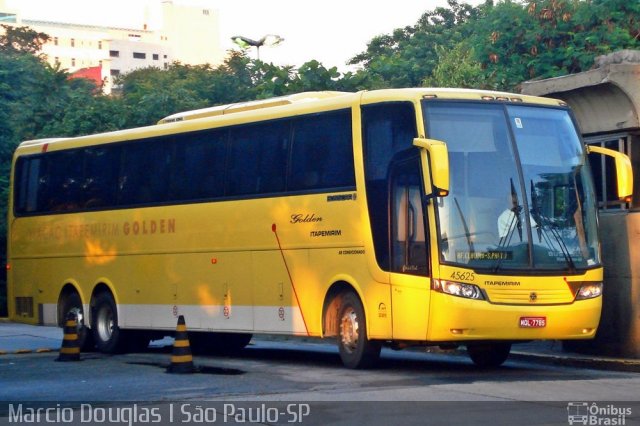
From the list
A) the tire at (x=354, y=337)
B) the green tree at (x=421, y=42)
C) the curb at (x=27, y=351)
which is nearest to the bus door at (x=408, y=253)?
the tire at (x=354, y=337)

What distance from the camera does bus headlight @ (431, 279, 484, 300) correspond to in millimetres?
15102

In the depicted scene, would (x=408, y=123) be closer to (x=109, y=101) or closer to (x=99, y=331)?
(x=99, y=331)

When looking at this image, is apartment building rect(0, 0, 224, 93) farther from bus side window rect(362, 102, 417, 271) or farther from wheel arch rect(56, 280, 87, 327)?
bus side window rect(362, 102, 417, 271)

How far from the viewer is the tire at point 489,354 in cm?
1711

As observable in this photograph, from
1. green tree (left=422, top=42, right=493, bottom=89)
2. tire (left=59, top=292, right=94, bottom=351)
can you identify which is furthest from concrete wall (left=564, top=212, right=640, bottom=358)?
green tree (left=422, top=42, right=493, bottom=89)

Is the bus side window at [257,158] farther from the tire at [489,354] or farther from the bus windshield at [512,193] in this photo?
the tire at [489,354]

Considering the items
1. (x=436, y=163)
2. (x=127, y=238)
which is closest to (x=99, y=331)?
(x=127, y=238)

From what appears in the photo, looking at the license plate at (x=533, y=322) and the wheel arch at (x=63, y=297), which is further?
the wheel arch at (x=63, y=297)

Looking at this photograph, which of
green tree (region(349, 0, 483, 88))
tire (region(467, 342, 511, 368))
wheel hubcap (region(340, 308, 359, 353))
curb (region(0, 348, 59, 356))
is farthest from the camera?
green tree (region(349, 0, 483, 88))

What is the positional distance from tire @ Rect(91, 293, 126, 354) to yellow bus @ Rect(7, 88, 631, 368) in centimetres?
4

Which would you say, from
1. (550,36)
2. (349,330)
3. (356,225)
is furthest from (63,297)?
(550,36)

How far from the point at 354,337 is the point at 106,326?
21.9 ft

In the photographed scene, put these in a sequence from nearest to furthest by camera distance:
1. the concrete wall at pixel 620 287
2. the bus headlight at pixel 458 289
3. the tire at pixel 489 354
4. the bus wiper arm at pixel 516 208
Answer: the bus headlight at pixel 458 289
the bus wiper arm at pixel 516 208
the tire at pixel 489 354
the concrete wall at pixel 620 287

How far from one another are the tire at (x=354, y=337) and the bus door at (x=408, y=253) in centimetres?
62
